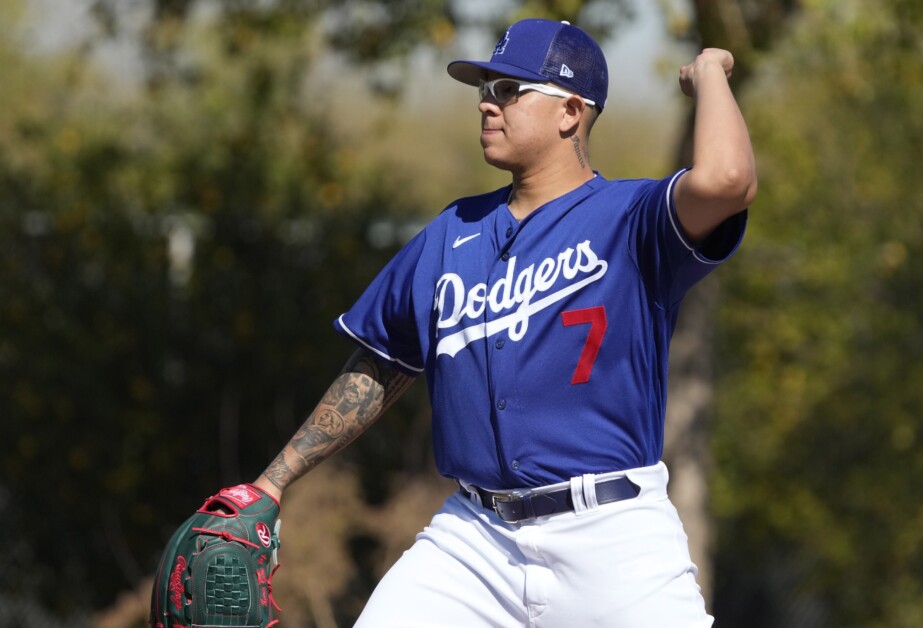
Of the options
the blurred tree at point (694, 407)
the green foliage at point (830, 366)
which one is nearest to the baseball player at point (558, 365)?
the blurred tree at point (694, 407)

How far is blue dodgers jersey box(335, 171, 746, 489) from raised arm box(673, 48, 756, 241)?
0.08 meters

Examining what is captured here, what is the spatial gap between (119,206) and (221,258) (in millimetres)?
864

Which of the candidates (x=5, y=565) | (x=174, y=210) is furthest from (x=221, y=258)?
(x=5, y=565)

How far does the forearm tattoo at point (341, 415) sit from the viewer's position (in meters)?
3.82

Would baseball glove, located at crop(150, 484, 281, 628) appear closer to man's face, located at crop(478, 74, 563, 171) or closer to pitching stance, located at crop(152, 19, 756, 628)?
pitching stance, located at crop(152, 19, 756, 628)


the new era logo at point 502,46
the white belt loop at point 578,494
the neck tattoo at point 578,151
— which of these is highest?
the new era logo at point 502,46

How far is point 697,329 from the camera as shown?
9.80 meters

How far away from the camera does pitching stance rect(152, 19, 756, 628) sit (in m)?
3.41

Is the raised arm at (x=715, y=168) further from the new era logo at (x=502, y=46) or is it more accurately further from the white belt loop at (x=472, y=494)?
→ the white belt loop at (x=472, y=494)

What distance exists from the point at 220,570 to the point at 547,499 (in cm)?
84

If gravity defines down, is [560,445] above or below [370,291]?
below

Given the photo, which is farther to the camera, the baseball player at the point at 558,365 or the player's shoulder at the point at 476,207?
the player's shoulder at the point at 476,207

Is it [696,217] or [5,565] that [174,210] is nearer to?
[5,565]

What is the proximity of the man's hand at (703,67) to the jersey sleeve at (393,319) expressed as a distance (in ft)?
2.91
